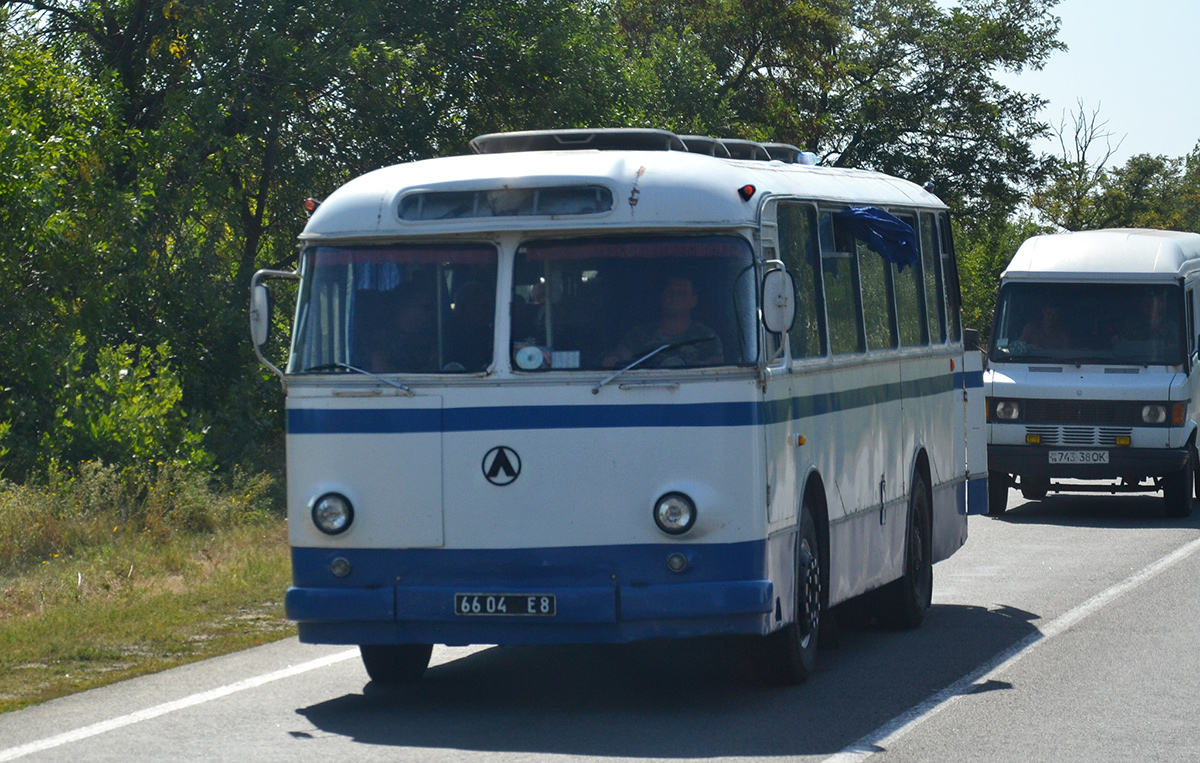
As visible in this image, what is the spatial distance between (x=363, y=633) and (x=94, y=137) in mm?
12603

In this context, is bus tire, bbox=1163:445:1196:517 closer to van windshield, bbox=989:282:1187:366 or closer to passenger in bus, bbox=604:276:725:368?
van windshield, bbox=989:282:1187:366

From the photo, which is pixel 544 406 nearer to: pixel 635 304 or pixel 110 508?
pixel 635 304

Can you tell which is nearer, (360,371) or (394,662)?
(360,371)

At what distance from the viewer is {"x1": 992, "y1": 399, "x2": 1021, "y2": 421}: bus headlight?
2005cm

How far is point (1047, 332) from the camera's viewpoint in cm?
2025

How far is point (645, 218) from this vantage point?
28.3ft

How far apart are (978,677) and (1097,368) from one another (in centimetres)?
1093

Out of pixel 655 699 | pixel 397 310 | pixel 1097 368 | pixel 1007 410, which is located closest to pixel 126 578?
pixel 397 310

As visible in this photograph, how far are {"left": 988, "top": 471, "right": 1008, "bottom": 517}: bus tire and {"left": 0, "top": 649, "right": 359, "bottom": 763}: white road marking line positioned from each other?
11095mm

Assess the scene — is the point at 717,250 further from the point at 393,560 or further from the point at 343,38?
the point at 343,38

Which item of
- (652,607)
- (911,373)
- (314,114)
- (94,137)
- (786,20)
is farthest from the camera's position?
(786,20)

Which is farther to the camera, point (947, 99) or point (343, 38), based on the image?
point (947, 99)

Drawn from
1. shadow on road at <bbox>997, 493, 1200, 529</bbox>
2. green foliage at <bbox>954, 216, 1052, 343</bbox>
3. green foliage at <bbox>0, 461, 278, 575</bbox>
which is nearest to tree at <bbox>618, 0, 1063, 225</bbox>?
green foliage at <bbox>954, 216, 1052, 343</bbox>

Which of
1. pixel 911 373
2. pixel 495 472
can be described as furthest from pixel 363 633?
pixel 911 373
